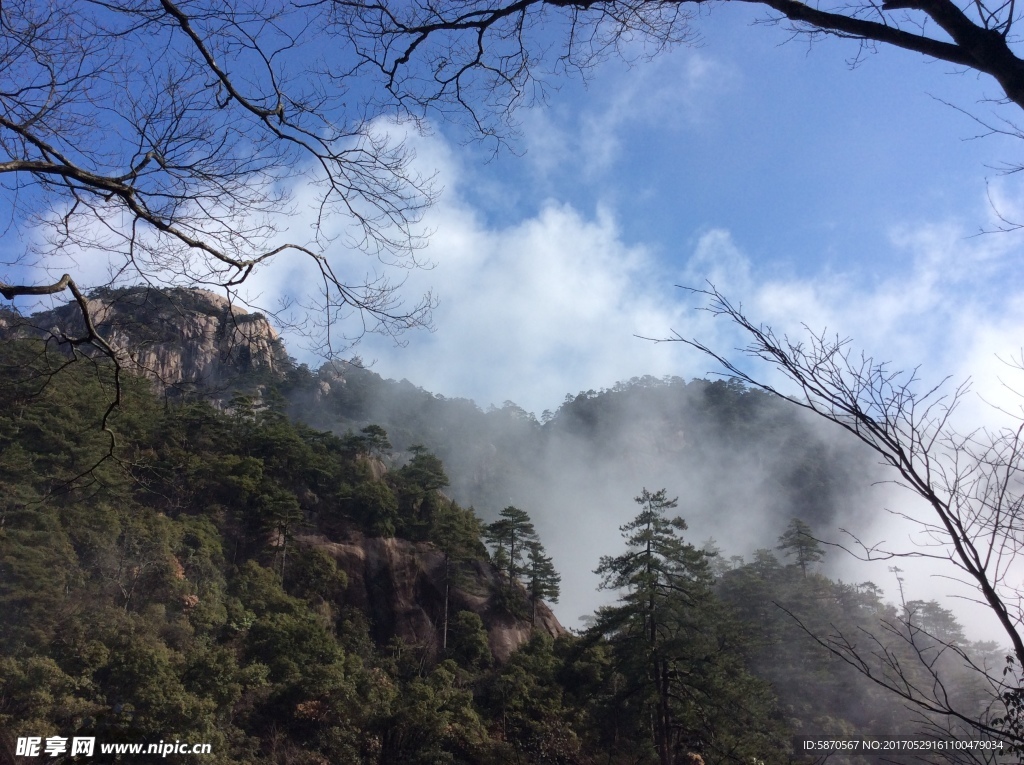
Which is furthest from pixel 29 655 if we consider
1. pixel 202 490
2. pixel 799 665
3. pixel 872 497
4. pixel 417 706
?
pixel 872 497

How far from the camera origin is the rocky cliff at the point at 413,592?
67.6 feet

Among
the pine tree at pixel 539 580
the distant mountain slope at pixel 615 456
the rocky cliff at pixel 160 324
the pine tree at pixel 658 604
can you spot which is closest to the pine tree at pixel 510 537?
the pine tree at pixel 539 580

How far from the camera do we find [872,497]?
170ft

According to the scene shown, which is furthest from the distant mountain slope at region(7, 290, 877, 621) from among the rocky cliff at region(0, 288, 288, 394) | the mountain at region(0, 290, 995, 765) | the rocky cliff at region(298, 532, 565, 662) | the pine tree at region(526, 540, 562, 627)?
the rocky cliff at region(0, 288, 288, 394)

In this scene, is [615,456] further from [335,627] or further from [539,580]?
[335,627]

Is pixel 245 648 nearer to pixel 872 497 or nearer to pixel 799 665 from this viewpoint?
pixel 799 665

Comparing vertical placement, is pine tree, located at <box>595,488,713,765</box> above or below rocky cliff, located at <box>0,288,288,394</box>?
below

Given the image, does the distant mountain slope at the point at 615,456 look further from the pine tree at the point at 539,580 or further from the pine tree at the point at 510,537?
the pine tree at the point at 539,580

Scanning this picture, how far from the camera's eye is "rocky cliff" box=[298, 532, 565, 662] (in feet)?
67.6

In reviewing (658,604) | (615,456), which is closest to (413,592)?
(658,604)

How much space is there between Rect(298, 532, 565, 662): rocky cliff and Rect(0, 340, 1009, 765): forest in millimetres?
111

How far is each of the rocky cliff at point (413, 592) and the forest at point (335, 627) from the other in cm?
11

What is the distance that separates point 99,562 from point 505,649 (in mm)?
11668

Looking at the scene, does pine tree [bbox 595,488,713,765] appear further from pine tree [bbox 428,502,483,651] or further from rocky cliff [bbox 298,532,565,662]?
pine tree [bbox 428,502,483,651]
